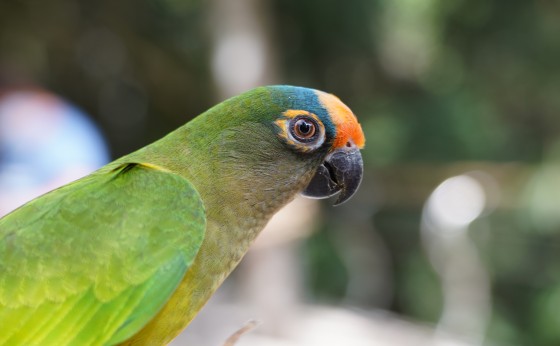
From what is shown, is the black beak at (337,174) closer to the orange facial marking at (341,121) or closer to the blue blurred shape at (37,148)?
the orange facial marking at (341,121)

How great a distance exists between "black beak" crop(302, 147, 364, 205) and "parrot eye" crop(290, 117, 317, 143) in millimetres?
84

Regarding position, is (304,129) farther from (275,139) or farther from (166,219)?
(166,219)

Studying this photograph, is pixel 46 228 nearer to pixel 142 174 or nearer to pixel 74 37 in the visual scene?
pixel 142 174

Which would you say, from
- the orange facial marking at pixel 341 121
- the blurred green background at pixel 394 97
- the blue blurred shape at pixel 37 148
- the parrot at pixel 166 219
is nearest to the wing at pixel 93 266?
the parrot at pixel 166 219

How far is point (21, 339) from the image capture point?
56.0 inches

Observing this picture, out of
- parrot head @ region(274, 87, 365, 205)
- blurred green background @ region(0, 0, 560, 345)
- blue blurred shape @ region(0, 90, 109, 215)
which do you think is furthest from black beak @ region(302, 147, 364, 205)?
blurred green background @ region(0, 0, 560, 345)

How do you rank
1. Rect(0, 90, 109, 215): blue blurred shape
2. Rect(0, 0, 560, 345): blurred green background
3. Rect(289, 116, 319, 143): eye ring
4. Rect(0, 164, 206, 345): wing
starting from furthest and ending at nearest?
Rect(0, 0, 560, 345): blurred green background, Rect(0, 90, 109, 215): blue blurred shape, Rect(289, 116, 319, 143): eye ring, Rect(0, 164, 206, 345): wing

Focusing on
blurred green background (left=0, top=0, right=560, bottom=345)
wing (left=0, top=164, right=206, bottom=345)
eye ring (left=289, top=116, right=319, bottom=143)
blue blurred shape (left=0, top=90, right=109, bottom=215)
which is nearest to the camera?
wing (left=0, top=164, right=206, bottom=345)

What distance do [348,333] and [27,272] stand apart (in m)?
3.37

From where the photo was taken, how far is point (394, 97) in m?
6.83

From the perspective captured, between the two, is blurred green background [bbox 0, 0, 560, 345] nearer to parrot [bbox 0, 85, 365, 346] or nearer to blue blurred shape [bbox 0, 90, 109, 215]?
blue blurred shape [bbox 0, 90, 109, 215]

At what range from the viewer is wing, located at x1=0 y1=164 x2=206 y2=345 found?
56.2 inches

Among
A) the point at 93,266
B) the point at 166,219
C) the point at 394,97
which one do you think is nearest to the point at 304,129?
the point at 166,219

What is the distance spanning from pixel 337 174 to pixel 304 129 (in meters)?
0.15
